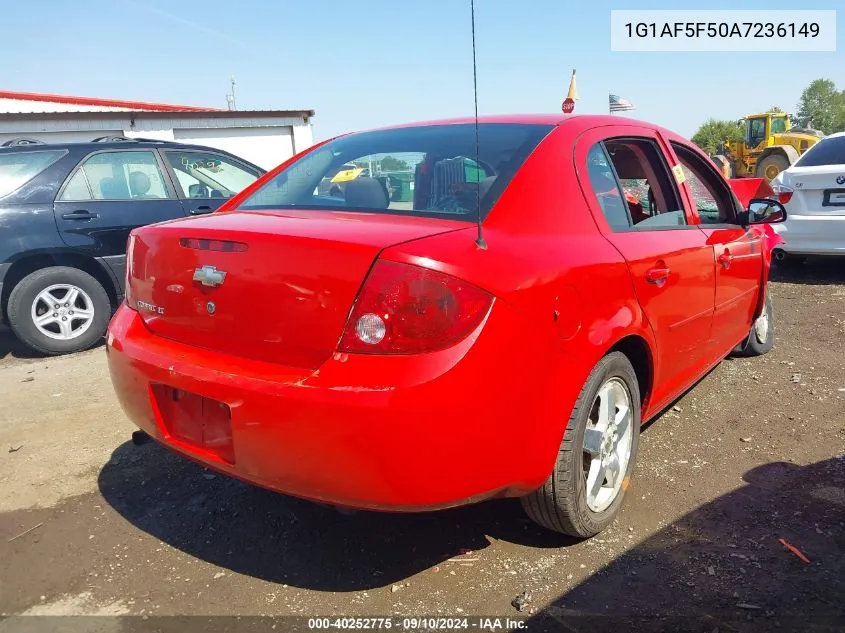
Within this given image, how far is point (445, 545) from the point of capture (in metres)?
2.46

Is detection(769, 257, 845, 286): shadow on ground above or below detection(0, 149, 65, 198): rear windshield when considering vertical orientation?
below

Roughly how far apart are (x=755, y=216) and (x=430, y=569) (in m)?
2.76

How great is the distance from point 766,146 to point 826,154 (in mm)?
15254

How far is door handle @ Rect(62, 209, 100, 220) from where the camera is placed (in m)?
5.11

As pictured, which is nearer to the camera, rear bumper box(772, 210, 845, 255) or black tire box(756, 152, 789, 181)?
rear bumper box(772, 210, 845, 255)

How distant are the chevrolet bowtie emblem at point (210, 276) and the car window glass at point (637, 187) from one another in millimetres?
1430

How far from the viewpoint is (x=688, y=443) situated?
3.30 meters

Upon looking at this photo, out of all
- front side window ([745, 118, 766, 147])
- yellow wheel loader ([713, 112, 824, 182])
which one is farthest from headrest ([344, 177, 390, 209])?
front side window ([745, 118, 766, 147])

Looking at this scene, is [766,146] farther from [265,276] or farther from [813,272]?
[265,276]

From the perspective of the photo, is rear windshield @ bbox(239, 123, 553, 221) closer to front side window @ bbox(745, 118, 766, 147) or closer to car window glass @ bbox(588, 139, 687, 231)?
car window glass @ bbox(588, 139, 687, 231)

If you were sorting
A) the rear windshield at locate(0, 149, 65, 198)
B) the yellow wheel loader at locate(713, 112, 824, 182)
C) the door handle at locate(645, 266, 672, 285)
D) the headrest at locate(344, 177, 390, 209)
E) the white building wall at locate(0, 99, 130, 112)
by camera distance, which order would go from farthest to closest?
1. the white building wall at locate(0, 99, 130, 112)
2. the yellow wheel loader at locate(713, 112, 824, 182)
3. the rear windshield at locate(0, 149, 65, 198)
4. the door handle at locate(645, 266, 672, 285)
5. the headrest at locate(344, 177, 390, 209)

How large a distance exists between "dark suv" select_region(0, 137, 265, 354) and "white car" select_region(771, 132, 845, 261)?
5.80 meters

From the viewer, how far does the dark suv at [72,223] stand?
16.3 ft

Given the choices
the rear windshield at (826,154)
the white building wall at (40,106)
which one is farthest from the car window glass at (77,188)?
the white building wall at (40,106)
